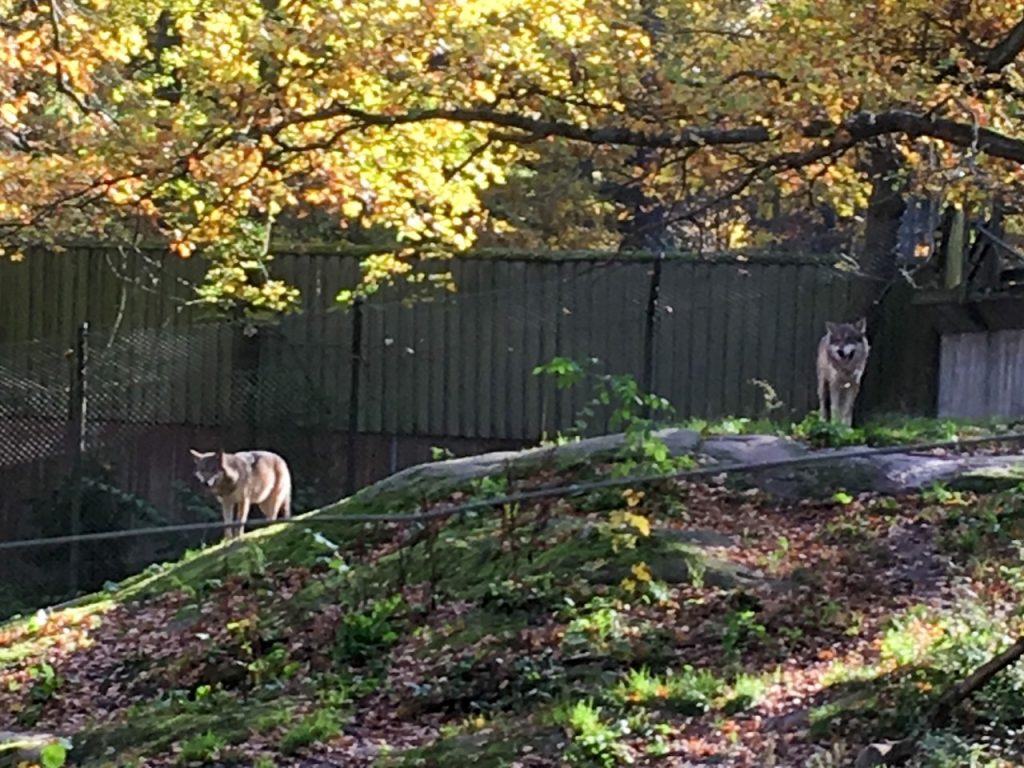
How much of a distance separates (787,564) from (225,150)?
3.88 metres

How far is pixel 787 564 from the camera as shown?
880cm

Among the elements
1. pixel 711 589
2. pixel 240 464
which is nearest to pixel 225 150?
pixel 711 589

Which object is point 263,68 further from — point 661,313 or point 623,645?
point 661,313

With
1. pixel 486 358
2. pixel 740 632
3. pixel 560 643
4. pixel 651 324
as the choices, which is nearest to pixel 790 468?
pixel 740 632

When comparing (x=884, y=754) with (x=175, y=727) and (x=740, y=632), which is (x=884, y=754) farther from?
(x=175, y=727)

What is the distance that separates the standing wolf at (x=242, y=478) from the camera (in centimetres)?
1447

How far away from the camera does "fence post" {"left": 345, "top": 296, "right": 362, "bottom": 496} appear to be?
16.6m

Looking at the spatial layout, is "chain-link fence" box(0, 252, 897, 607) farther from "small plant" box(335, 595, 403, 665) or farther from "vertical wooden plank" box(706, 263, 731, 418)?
"small plant" box(335, 595, 403, 665)

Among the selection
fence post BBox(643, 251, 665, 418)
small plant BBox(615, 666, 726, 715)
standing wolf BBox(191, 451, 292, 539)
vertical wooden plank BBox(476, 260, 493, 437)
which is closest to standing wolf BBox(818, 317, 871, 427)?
fence post BBox(643, 251, 665, 418)

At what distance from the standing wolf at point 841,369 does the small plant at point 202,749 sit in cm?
812

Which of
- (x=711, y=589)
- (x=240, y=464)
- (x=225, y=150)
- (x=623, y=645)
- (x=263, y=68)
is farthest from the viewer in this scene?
(x=240, y=464)

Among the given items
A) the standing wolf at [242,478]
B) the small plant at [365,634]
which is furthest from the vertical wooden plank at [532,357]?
the small plant at [365,634]

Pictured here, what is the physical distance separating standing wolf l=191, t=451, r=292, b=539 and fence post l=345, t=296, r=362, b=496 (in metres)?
1.85

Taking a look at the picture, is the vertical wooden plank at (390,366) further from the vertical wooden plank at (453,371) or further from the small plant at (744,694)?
the small plant at (744,694)
